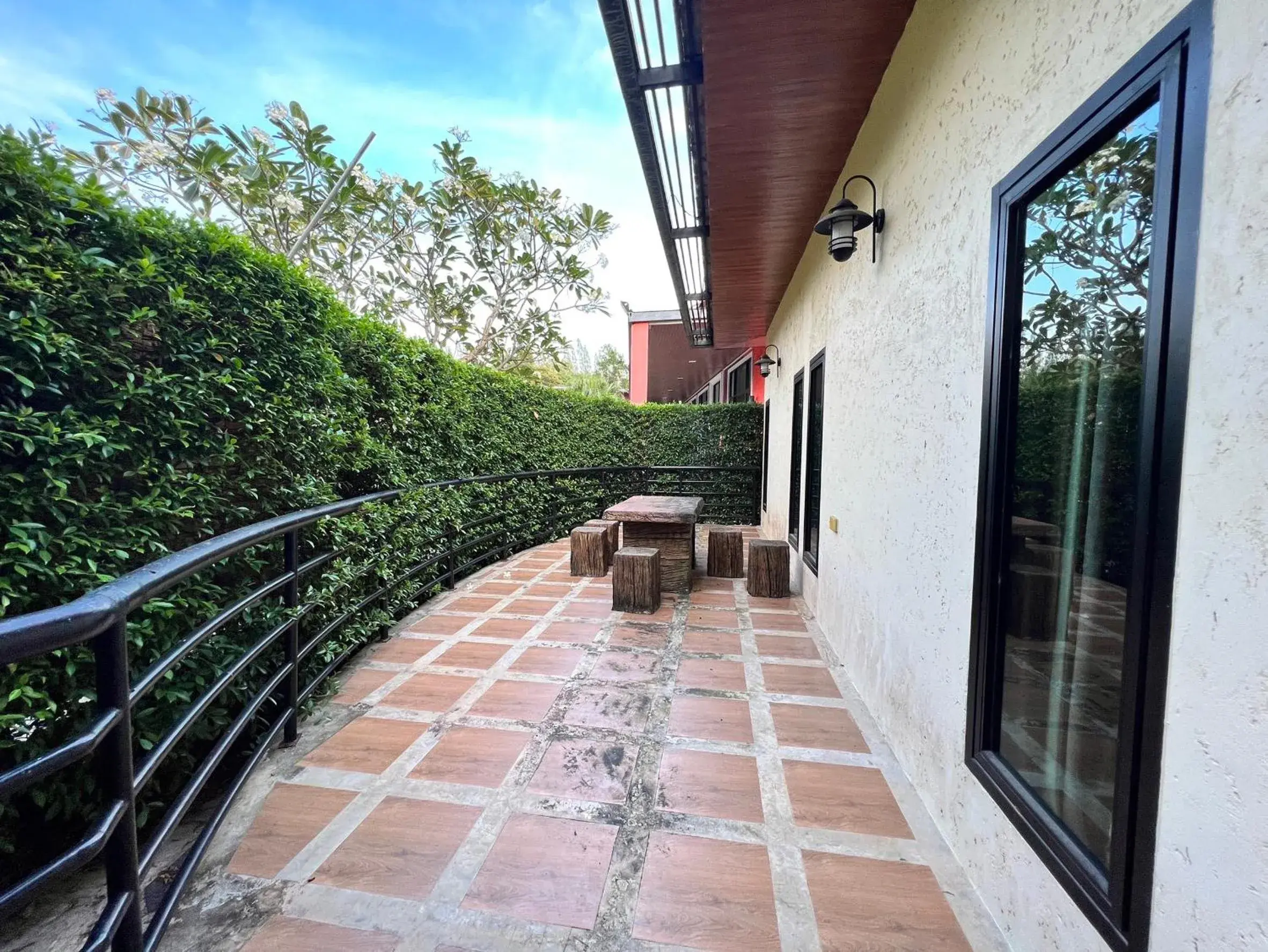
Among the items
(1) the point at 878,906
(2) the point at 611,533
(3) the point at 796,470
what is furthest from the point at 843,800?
(2) the point at 611,533

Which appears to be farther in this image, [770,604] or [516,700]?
[770,604]

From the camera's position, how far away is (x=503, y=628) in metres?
3.38

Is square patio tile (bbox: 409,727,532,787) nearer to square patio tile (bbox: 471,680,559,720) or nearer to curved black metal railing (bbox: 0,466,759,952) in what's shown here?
square patio tile (bbox: 471,680,559,720)

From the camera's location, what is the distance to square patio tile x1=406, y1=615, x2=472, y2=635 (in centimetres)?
330

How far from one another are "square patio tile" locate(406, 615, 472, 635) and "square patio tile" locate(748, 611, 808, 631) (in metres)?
2.00

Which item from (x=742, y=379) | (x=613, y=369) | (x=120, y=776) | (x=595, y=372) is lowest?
(x=120, y=776)

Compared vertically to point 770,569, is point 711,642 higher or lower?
lower

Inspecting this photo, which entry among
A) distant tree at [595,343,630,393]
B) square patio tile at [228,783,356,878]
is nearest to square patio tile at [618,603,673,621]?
square patio tile at [228,783,356,878]

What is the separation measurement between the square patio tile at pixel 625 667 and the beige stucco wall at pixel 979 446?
107 cm

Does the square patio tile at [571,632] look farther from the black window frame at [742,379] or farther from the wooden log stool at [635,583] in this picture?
the black window frame at [742,379]

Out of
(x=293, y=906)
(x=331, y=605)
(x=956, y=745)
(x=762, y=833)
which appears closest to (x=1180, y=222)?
(x=956, y=745)

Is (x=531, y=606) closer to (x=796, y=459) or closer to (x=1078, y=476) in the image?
(x=796, y=459)

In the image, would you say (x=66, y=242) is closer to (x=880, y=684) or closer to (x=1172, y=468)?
(x=1172, y=468)

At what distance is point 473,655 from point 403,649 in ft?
1.45
